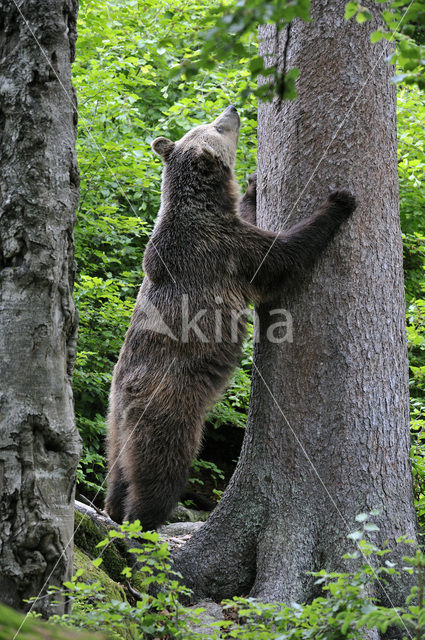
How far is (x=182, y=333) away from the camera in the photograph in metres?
4.61

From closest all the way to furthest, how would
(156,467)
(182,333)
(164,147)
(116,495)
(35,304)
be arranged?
(35,304) < (156,467) < (182,333) < (116,495) < (164,147)

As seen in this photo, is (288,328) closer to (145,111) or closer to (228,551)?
(228,551)

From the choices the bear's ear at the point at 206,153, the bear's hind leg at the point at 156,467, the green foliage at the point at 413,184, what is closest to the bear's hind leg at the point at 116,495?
the bear's hind leg at the point at 156,467

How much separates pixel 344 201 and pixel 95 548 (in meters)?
2.75

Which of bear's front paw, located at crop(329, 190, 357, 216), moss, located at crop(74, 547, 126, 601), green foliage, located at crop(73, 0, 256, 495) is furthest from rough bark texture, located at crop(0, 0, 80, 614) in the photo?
green foliage, located at crop(73, 0, 256, 495)

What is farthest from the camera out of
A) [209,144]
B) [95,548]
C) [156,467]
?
[209,144]

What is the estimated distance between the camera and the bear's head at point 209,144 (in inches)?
208

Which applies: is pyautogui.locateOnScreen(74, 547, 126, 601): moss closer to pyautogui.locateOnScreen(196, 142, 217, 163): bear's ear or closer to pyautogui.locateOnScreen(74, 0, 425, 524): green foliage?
pyautogui.locateOnScreen(74, 0, 425, 524): green foliage

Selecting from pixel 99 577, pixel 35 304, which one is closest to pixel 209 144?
pixel 35 304

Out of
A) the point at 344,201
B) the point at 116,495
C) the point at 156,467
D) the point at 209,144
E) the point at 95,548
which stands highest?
the point at 209,144

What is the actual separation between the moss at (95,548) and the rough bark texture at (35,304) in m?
1.54

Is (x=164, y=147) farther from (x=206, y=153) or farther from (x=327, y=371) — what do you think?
(x=327, y=371)

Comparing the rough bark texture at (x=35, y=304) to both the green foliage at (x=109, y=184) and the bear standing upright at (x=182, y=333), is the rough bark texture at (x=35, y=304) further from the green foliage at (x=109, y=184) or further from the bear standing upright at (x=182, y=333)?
the green foliage at (x=109, y=184)

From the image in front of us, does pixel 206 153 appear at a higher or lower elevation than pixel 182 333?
higher
